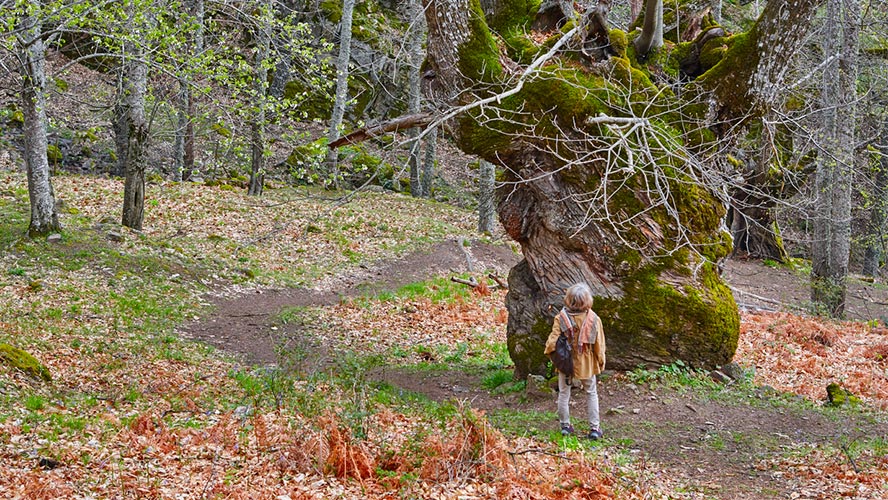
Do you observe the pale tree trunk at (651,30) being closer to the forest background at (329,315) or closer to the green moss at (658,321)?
the forest background at (329,315)

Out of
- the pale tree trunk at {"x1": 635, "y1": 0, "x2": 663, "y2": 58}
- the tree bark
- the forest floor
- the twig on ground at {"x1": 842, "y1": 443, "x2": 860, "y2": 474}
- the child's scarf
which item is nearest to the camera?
the twig on ground at {"x1": 842, "y1": 443, "x2": 860, "y2": 474}

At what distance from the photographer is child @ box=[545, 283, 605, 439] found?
630 cm

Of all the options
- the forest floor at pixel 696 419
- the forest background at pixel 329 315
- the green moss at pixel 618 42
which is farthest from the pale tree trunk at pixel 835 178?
the green moss at pixel 618 42

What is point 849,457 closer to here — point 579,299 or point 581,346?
point 581,346

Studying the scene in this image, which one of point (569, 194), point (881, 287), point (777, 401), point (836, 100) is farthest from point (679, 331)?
point (881, 287)

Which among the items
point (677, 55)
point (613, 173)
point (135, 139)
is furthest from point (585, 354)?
point (135, 139)

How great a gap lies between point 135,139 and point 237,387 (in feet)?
27.1

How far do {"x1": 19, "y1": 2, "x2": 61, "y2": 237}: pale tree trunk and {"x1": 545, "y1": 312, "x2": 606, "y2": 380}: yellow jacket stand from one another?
30.3 ft

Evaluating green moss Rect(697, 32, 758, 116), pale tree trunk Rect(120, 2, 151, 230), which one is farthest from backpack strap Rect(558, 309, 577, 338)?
pale tree trunk Rect(120, 2, 151, 230)

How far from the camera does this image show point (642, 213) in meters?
7.63

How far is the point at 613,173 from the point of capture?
25.4ft

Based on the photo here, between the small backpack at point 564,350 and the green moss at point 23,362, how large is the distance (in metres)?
5.40

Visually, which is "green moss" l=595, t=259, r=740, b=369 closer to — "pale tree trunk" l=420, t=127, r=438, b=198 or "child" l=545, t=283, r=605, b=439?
"child" l=545, t=283, r=605, b=439

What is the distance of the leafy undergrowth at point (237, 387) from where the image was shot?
4.66 meters
